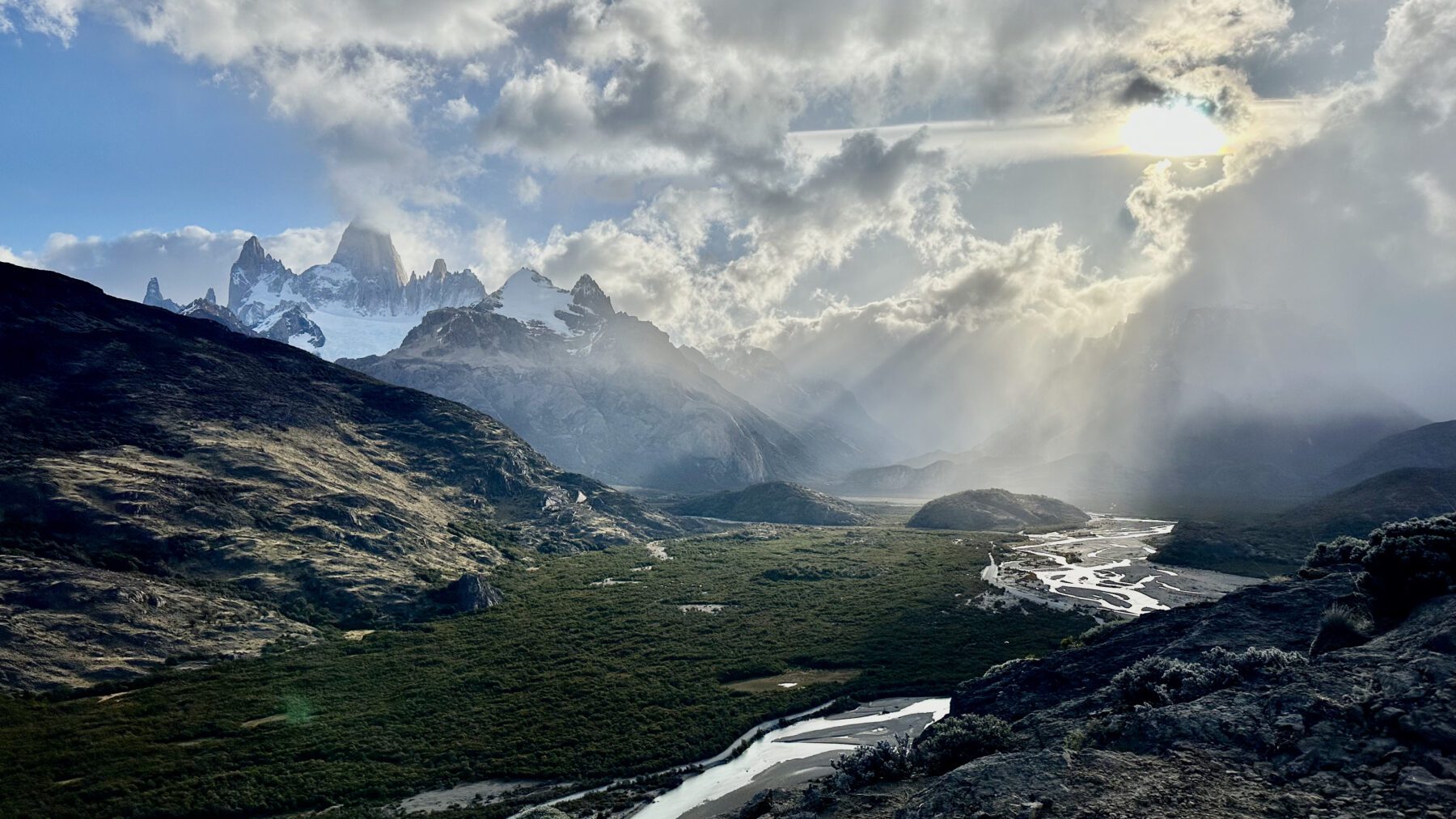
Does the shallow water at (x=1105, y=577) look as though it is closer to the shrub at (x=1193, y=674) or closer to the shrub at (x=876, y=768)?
the shrub at (x=1193, y=674)

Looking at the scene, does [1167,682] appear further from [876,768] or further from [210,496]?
[210,496]

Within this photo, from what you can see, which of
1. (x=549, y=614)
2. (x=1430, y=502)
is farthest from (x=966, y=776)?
(x=1430, y=502)

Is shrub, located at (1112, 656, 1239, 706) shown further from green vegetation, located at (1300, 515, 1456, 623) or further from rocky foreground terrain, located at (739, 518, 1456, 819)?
green vegetation, located at (1300, 515, 1456, 623)

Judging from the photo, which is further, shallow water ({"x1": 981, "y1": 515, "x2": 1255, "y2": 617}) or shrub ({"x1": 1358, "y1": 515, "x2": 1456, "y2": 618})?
shallow water ({"x1": 981, "y1": 515, "x2": 1255, "y2": 617})

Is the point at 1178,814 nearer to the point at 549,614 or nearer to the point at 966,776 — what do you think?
the point at 966,776

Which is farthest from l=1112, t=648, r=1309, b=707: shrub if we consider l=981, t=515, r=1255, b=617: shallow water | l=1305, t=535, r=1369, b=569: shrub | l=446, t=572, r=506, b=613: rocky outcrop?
l=446, t=572, r=506, b=613: rocky outcrop

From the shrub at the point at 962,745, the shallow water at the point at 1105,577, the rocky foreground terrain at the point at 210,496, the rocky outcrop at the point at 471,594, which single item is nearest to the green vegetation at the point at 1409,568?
the shrub at the point at 962,745
